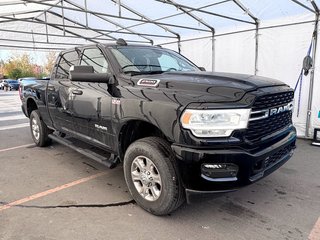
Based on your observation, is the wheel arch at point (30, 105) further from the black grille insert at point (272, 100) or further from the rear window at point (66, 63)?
the black grille insert at point (272, 100)

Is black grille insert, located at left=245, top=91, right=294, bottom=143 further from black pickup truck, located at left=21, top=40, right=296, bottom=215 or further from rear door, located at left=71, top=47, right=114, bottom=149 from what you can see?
rear door, located at left=71, top=47, right=114, bottom=149

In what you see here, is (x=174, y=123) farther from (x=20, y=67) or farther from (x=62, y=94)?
(x=20, y=67)

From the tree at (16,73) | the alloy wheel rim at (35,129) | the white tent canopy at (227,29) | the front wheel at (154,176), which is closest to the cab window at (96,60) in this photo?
the front wheel at (154,176)

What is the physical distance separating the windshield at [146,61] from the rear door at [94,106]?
0.22 m

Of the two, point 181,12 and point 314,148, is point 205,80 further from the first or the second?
point 181,12

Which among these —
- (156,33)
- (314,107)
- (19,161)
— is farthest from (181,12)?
(19,161)

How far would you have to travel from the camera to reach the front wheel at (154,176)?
271 centimetres

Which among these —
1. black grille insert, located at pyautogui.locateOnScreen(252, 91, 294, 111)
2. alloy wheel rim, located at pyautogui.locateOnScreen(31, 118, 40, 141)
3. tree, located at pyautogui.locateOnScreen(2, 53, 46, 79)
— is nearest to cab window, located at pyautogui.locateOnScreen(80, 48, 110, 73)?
black grille insert, located at pyautogui.locateOnScreen(252, 91, 294, 111)

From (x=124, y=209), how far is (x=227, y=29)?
23.6 feet

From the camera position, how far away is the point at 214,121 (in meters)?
2.48

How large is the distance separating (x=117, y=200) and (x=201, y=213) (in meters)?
1.01

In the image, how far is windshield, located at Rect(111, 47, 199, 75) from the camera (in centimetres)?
358

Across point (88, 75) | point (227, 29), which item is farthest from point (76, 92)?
point (227, 29)

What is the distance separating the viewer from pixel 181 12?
8.64m
